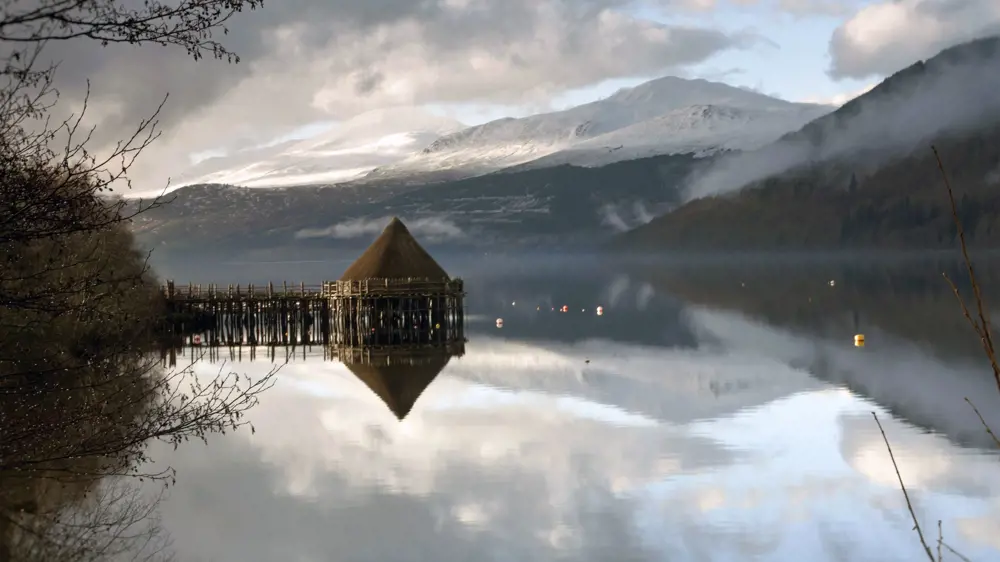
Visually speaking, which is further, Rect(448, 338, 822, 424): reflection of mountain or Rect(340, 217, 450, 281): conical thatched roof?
Rect(340, 217, 450, 281): conical thatched roof

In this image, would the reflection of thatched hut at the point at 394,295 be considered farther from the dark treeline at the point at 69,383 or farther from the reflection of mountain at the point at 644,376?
the dark treeline at the point at 69,383

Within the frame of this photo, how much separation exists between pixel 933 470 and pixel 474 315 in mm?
59462

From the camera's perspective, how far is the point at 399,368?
43.9 metres

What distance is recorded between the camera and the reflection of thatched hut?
5503cm

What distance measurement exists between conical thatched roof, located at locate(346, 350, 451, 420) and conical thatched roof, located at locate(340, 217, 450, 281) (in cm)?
867

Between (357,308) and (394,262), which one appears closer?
(357,308)

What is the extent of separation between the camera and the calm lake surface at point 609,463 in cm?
1883

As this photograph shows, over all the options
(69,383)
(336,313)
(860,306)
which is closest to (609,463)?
(69,383)

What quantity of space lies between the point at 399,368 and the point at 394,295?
37.8 feet

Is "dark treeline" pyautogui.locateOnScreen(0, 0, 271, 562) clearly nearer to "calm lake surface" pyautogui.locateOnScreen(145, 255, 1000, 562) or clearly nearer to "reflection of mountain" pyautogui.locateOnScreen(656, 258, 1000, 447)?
"calm lake surface" pyautogui.locateOnScreen(145, 255, 1000, 562)

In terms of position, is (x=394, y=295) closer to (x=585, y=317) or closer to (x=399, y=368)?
(x=399, y=368)

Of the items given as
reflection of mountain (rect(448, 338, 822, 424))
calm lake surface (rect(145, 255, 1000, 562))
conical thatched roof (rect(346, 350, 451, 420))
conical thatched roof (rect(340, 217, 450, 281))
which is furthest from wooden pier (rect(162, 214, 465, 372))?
conical thatched roof (rect(346, 350, 451, 420))

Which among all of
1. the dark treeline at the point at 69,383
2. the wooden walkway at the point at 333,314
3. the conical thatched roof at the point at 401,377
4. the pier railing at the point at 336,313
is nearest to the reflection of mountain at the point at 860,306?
the pier railing at the point at 336,313

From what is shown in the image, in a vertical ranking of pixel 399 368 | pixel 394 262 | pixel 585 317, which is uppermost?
pixel 394 262
